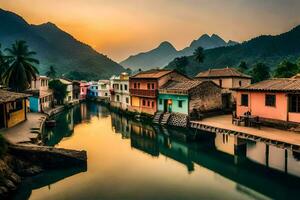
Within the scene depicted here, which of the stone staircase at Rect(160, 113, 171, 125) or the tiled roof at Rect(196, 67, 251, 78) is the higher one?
the tiled roof at Rect(196, 67, 251, 78)

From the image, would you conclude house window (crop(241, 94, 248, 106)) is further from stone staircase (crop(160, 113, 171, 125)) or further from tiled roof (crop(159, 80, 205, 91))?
stone staircase (crop(160, 113, 171, 125))

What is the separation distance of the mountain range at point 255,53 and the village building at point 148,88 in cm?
11410

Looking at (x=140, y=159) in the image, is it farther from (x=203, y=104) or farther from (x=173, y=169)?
(x=203, y=104)

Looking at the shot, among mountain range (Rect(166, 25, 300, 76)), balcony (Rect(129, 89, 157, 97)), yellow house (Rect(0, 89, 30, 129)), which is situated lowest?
yellow house (Rect(0, 89, 30, 129))

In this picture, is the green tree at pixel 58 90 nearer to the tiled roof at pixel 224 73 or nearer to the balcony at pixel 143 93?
the balcony at pixel 143 93

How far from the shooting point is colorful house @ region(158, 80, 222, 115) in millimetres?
39656

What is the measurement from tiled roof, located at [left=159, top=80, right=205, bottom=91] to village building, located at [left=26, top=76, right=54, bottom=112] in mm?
23920

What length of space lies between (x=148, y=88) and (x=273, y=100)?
81.1 feet

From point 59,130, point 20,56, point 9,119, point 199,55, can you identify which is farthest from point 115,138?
point 199,55

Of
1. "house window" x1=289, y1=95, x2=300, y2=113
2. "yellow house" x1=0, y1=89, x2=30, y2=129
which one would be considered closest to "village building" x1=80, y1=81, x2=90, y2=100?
"yellow house" x1=0, y1=89, x2=30, y2=129

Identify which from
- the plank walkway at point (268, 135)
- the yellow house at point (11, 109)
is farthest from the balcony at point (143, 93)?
the yellow house at point (11, 109)

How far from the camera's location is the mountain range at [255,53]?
557 ft

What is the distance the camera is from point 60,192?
62.9 ft

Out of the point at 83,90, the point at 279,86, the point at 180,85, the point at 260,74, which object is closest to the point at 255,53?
the point at 260,74
